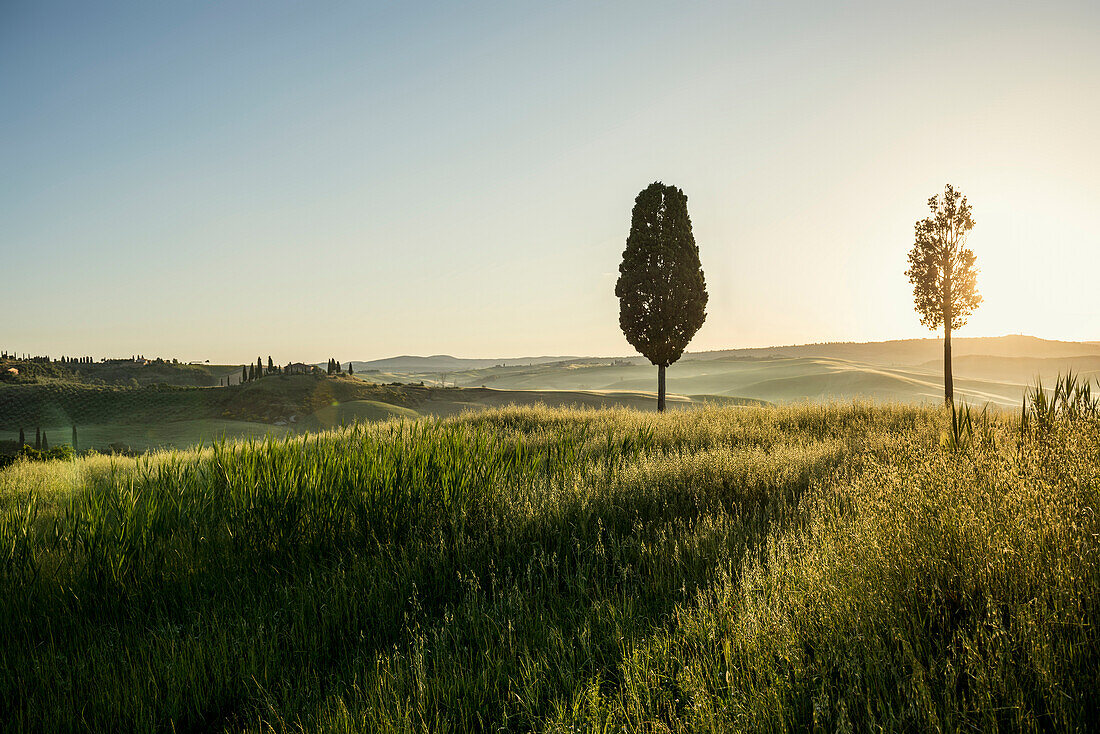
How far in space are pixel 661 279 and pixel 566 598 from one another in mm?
18098

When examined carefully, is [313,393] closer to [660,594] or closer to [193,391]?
[193,391]

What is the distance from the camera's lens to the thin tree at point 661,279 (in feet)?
67.4

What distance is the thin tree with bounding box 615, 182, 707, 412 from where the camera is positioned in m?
20.5

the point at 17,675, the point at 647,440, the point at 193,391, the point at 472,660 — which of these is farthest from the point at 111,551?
the point at 193,391

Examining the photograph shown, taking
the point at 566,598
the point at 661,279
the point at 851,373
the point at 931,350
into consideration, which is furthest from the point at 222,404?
the point at 931,350

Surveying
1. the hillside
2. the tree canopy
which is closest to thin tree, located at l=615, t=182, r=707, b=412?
the tree canopy

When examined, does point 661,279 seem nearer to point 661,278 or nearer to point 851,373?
point 661,278

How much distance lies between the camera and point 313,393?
3412cm

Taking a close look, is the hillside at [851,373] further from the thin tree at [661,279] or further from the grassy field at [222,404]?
the grassy field at [222,404]

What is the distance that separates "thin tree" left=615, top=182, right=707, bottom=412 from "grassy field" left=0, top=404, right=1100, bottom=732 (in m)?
14.2

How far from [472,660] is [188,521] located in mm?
4294

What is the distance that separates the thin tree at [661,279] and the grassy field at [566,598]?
1418 centimetres

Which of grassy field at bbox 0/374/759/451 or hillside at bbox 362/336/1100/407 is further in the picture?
hillside at bbox 362/336/1100/407

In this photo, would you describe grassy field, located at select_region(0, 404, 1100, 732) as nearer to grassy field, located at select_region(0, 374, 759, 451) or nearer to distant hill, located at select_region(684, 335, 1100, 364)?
grassy field, located at select_region(0, 374, 759, 451)
